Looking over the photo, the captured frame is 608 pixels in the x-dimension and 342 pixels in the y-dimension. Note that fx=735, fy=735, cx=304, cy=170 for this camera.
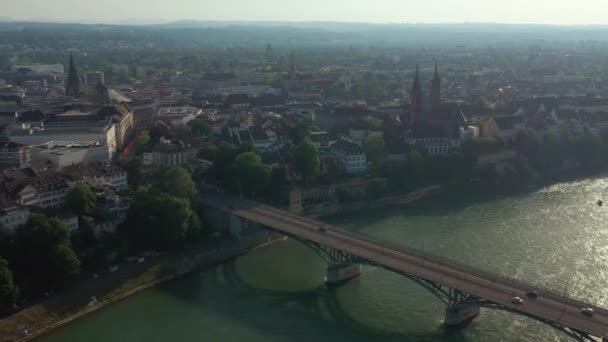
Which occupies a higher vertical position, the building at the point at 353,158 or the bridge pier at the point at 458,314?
the building at the point at 353,158

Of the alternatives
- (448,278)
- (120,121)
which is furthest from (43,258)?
(120,121)

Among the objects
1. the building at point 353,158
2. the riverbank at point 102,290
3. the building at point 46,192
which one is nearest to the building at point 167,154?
the building at point 353,158

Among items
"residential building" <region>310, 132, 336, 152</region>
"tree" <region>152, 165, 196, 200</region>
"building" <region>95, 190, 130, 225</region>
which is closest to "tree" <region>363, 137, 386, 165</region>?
"residential building" <region>310, 132, 336, 152</region>

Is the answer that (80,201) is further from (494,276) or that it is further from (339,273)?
(494,276)

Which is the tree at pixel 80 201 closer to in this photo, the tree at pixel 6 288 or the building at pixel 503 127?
the tree at pixel 6 288

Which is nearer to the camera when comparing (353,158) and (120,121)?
(353,158)

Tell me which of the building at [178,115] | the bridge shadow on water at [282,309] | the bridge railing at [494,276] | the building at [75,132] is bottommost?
the bridge shadow on water at [282,309]
